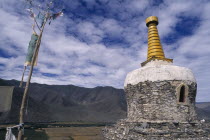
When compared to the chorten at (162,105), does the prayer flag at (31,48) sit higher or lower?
higher

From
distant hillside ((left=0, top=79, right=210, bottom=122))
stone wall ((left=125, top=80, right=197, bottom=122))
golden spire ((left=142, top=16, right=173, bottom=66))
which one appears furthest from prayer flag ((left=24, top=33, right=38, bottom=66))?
distant hillside ((left=0, top=79, right=210, bottom=122))

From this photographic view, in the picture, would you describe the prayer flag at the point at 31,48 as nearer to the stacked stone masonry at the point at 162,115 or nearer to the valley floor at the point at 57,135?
the stacked stone masonry at the point at 162,115

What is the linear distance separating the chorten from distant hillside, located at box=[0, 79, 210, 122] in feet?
112

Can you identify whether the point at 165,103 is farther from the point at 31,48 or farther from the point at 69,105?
the point at 69,105

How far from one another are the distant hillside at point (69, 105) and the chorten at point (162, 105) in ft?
112

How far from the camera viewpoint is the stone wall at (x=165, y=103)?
9.70 m

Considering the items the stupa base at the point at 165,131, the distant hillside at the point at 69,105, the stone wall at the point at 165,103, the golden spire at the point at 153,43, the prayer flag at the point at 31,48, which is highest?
the golden spire at the point at 153,43

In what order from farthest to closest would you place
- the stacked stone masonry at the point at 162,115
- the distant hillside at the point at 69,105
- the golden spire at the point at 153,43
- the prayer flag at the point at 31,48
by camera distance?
the distant hillside at the point at 69,105, the golden spire at the point at 153,43, the stacked stone masonry at the point at 162,115, the prayer flag at the point at 31,48

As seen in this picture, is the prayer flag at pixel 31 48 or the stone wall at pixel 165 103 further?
the stone wall at pixel 165 103

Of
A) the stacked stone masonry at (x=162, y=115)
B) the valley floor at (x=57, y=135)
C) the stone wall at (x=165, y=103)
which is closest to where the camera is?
the stacked stone masonry at (x=162, y=115)

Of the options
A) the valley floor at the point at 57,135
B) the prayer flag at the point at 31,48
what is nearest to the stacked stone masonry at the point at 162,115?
the valley floor at the point at 57,135

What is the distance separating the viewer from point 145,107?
10.2m

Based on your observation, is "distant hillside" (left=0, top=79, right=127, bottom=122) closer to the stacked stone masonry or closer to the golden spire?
the stacked stone masonry

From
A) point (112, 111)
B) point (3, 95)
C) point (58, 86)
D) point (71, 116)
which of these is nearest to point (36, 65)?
point (3, 95)
